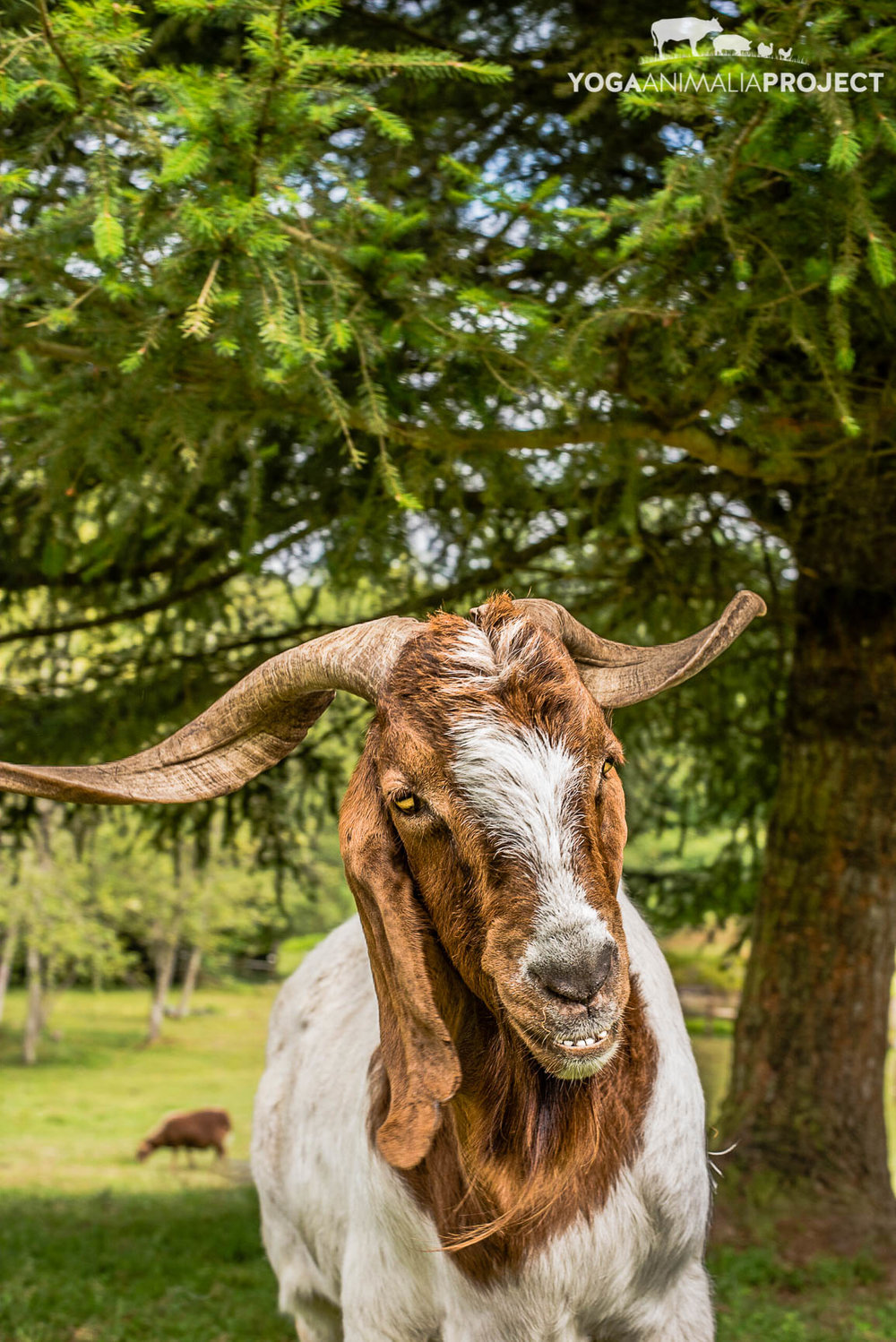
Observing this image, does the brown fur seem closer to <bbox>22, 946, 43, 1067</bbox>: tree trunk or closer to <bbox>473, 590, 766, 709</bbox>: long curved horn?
<bbox>473, 590, 766, 709</bbox>: long curved horn

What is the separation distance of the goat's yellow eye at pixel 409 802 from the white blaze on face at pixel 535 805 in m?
0.14

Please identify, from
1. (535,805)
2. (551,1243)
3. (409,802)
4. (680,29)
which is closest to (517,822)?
(535,805)

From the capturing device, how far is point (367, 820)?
2395mm

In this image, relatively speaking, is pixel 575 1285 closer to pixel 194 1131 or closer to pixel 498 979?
pixel 498 979

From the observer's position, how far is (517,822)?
214 centimetres

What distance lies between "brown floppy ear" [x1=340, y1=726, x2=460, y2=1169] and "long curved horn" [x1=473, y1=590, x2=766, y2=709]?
1.90 feet

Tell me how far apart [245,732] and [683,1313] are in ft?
5.99

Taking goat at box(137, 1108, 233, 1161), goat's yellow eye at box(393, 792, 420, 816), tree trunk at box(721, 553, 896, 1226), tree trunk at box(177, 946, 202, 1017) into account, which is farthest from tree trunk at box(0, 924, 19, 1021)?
goat's yellow eye at box(393, 792, 420, 816)

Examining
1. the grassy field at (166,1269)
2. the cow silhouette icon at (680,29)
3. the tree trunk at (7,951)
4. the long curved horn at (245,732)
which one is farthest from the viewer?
the tree trunk at (7,951)

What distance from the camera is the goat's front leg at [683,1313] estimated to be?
276 centimetres

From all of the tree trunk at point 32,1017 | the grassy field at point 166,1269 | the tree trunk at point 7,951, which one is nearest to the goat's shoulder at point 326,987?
the grassy field at point 166,1269

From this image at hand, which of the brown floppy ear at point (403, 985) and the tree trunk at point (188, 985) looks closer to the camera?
the brown floppy ear at point (403, 985)

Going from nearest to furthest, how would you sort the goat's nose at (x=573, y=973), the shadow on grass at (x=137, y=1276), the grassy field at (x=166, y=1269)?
the goat's nose at (x=573, y=973) < the grassy field at (x=166, y=1269) < the shadow on grass at (x=137, y=1276)

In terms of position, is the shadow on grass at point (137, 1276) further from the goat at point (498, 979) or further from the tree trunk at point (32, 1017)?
the tree trunk at point (32, 1017)
